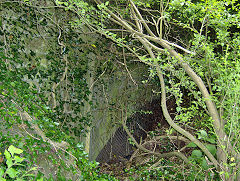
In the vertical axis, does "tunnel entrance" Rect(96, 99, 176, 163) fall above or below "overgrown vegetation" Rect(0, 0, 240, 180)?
below

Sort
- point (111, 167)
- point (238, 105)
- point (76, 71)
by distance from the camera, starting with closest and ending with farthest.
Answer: point (238, 105) < point (76, 71) < point (111, 167)

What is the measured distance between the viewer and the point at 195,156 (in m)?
3.43

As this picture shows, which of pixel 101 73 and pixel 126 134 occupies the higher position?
pixel 101 73

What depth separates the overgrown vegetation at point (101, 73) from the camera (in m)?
2.58

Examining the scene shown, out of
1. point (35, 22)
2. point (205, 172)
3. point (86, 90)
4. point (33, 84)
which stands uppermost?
point (35, 22)

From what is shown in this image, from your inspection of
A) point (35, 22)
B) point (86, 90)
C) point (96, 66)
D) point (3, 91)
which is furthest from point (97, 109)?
point (3, 91)

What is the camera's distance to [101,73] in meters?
4.69

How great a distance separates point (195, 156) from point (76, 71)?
2.41 meters

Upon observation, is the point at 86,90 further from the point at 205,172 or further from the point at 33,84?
the point at 205,172

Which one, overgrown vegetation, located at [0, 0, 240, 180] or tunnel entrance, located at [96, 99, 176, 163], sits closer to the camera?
overgrown vegetation, located at [0, 0, 240, 180]

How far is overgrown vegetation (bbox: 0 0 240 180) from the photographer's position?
2576 millimetres

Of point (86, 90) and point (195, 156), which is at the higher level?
point (86, 90)

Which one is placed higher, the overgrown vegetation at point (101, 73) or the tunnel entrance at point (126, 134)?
the overgrown vegetation at point (101, 73)

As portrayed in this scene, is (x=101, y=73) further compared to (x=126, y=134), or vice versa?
(x=126, y=134)
